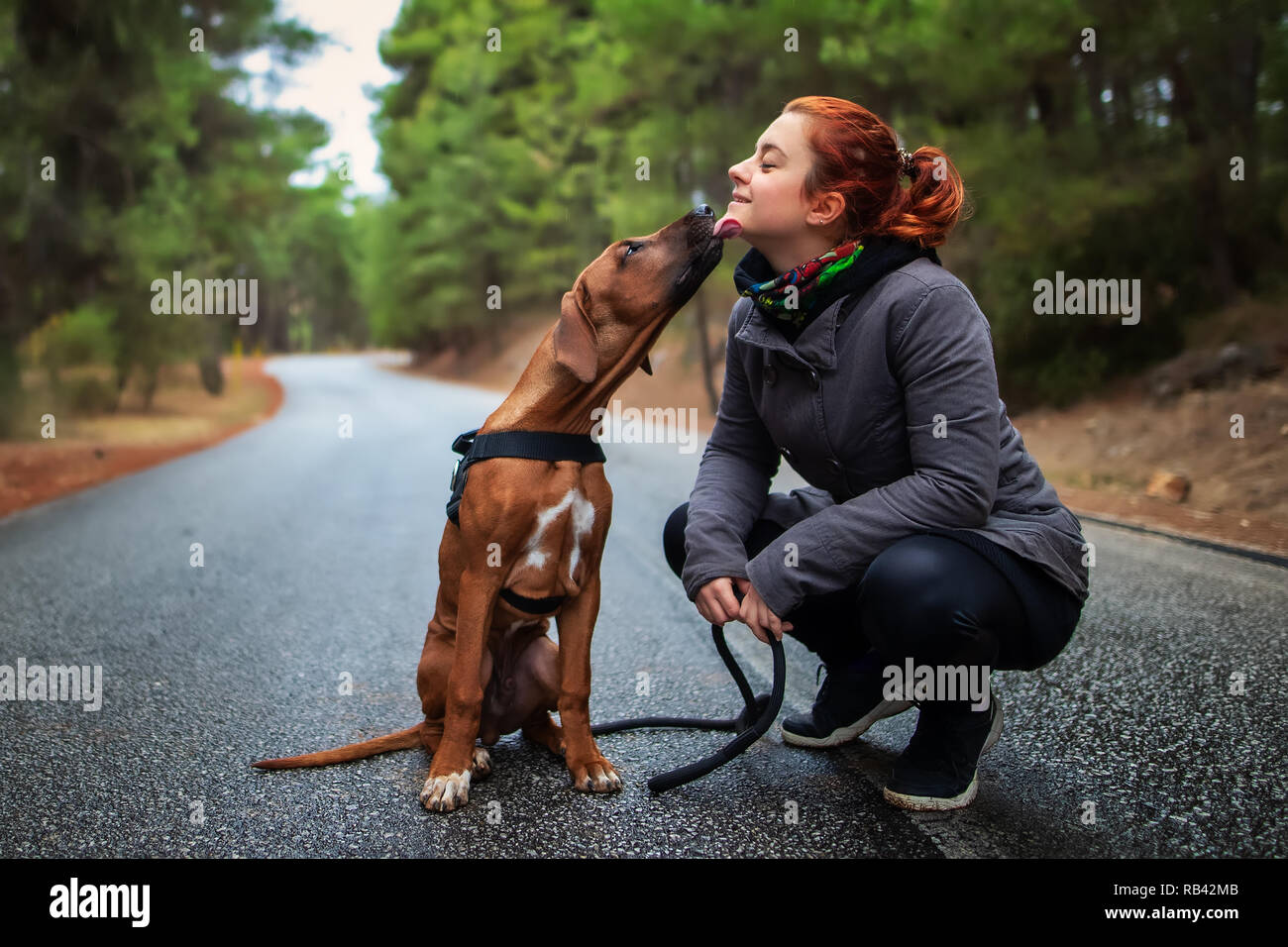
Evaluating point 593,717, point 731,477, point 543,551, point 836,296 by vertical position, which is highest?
point 836,296

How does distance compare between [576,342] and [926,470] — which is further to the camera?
[576,342]

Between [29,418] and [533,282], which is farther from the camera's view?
[533,282]

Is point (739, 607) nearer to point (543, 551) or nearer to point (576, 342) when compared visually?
point (543, 551)

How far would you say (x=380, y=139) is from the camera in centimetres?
4984

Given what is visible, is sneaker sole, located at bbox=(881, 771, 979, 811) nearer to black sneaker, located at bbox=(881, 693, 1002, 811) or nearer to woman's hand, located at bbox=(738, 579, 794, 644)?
black sneaker, located at bbox=(881, 693, 1002, 811)

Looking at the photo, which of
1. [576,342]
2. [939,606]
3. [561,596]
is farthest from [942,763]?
[576,342]

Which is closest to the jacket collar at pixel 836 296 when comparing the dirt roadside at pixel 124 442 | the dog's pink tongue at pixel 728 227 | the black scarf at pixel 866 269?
the black scarf at pixel 866 269

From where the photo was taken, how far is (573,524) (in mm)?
2760

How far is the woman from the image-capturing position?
248cm

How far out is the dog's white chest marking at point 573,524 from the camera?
2709mm

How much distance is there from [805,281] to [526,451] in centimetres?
89

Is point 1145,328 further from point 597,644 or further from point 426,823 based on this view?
point 426,823
